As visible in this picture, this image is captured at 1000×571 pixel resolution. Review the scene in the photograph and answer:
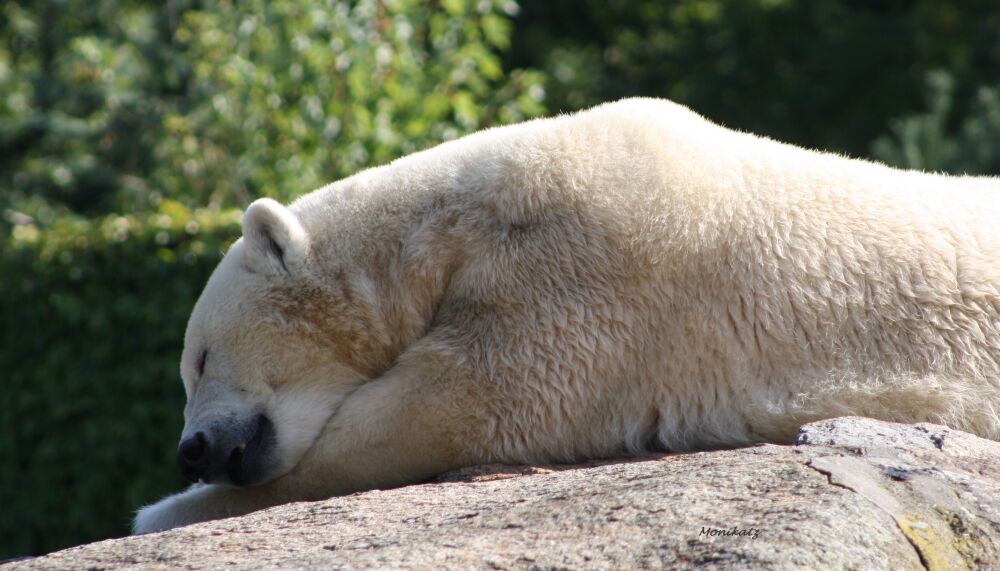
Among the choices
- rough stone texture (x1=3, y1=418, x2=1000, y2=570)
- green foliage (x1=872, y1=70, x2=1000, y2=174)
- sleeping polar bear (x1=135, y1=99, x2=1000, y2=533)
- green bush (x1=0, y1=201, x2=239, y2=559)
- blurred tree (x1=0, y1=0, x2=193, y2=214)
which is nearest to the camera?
rough stone texture (x1=3, y1=418, x2=1000, y2=570)

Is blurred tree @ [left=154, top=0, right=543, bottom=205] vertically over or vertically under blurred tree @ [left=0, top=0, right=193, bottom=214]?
under

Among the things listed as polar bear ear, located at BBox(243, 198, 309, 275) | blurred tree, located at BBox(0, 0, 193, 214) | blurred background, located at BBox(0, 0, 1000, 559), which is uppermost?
blurred tree, located at BBox(0, 0, 193, 214)

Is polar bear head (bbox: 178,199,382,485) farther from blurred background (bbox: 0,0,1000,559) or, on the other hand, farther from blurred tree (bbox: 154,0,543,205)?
blurred tree (bbox: 154,0,543,205)

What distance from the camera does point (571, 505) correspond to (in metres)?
2.94

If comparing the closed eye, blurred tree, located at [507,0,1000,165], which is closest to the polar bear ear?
the closed eye

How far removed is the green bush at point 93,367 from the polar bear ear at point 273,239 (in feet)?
9.78

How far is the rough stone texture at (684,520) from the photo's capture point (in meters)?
2.64

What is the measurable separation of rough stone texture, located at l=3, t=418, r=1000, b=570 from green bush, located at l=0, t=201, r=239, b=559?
419 cm

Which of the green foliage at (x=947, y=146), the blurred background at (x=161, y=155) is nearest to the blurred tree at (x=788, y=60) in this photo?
the blurred background at (x=161, y=155)

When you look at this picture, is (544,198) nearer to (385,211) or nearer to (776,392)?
(385,211)

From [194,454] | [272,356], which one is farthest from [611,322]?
[194,454]

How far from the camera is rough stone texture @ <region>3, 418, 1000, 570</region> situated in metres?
2.64

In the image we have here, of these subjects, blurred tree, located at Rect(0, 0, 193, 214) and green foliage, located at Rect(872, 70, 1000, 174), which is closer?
green foliage, located at Rect(872, 70, 1000, 174)

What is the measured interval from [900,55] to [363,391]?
43.8 ft
